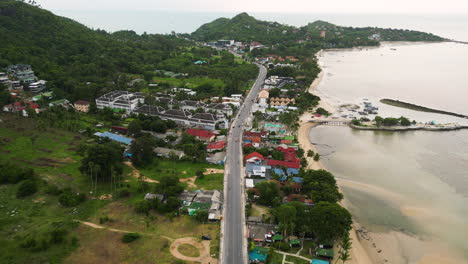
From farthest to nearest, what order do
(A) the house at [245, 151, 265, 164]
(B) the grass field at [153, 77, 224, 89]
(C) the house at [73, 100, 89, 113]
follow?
(B) the grass field at [153, 77, 224, 89]
(C) the house at [73, 100, 89, 113]
(A) the house at [245, 151, 265, 164]

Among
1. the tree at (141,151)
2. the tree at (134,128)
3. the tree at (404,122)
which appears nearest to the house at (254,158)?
the tree at (141,151)

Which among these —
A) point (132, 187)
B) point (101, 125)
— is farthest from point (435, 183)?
point (101, 125)

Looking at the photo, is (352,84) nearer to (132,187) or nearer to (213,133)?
(213,133)

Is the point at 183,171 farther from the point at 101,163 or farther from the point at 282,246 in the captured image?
the point at 282,246

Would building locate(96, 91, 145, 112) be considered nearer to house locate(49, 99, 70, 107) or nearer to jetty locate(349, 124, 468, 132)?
house locate(49, 99, 70, 107)

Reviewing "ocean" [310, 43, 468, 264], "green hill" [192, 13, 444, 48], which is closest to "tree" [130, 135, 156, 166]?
"ocean" [310, 43, 468, 264]

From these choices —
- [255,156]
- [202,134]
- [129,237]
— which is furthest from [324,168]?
[129,237]
